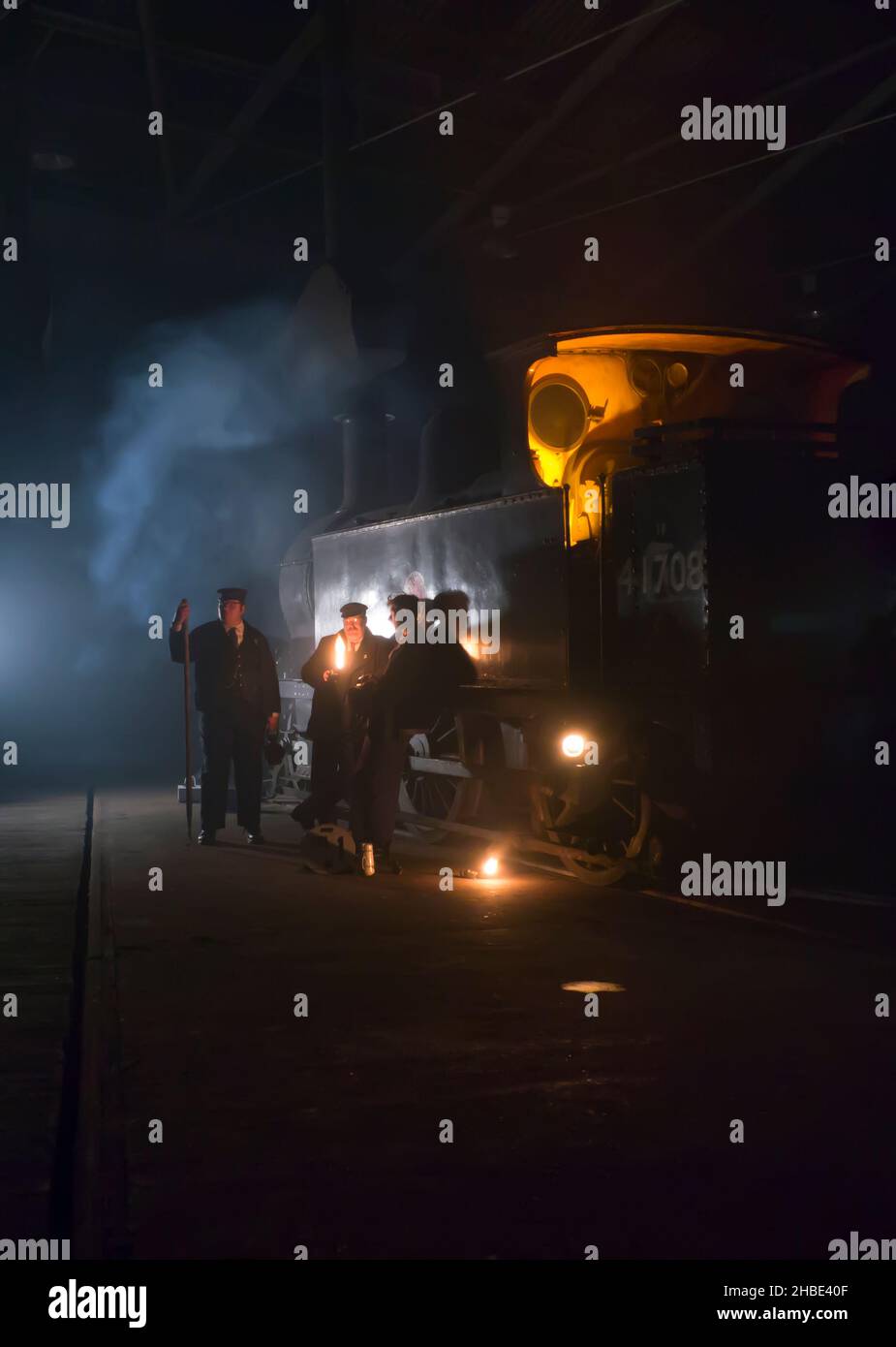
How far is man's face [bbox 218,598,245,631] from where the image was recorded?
12.2 m

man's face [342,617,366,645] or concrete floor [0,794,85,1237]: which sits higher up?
man's face [342,617,366,645]

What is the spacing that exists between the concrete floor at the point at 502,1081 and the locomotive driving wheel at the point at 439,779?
8.00 feet

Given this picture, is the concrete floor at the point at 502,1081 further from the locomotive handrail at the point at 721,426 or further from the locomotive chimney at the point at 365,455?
the locomotive chimney at the point at 365,455

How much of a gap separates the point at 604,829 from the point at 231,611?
4289mm

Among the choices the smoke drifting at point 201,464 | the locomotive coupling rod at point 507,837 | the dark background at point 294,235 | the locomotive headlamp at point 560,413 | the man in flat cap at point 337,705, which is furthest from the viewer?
the smoke drifting at point 201,464

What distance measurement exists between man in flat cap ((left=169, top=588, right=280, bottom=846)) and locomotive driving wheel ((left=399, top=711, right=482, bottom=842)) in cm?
129

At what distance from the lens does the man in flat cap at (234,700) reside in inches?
469

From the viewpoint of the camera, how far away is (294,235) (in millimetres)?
22594

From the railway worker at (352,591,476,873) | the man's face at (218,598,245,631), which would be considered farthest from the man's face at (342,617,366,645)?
the man's face at (218,598,245,631)

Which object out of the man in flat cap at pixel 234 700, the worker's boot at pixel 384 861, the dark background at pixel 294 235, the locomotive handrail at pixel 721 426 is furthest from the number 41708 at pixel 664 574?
the dark background at pixel 294 235

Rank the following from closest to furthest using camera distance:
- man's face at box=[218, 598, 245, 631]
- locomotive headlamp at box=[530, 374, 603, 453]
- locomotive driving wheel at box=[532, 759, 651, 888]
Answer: locomotive driving wheel at box=[532, 759, 651, 888] < locomotive headlamp at box=[530, 374, 603, 453] < man's face at box=[218, 598, 245, 631]

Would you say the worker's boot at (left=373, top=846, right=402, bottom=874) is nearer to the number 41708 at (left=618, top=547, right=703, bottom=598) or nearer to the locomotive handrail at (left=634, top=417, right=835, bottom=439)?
the number 41708 at (left=618, top=547, right=703, bottom=598)
